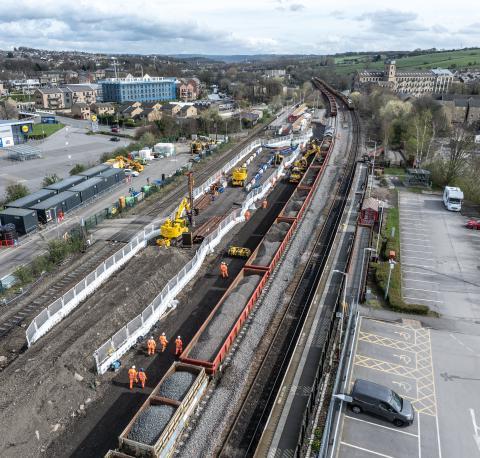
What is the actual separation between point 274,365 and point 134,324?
21.7ft

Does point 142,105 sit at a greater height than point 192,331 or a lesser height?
greater

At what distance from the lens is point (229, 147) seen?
6156 cm

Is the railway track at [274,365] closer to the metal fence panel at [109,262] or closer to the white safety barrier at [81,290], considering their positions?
the white safety barrier at [81,290]

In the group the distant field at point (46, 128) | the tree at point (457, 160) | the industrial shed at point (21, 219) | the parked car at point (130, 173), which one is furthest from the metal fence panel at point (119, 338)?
the distant field at point (46, 128)

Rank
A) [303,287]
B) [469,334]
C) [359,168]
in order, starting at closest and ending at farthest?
1. [469,334]
2. [303,287]
3. [359,168]

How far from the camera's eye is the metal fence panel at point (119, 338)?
1806 centimetres

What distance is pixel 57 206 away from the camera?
3403 cm

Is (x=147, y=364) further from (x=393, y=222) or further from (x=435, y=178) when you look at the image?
(x=435, y=178)

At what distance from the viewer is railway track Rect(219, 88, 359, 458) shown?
14195 mm

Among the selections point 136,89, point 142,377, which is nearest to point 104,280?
point 142,377

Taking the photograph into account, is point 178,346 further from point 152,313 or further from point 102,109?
point 102,109

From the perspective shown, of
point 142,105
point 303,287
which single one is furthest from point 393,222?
point 142,105

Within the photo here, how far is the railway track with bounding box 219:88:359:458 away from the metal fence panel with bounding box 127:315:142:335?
6.02 m

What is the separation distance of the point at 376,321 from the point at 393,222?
14346 millimetres
